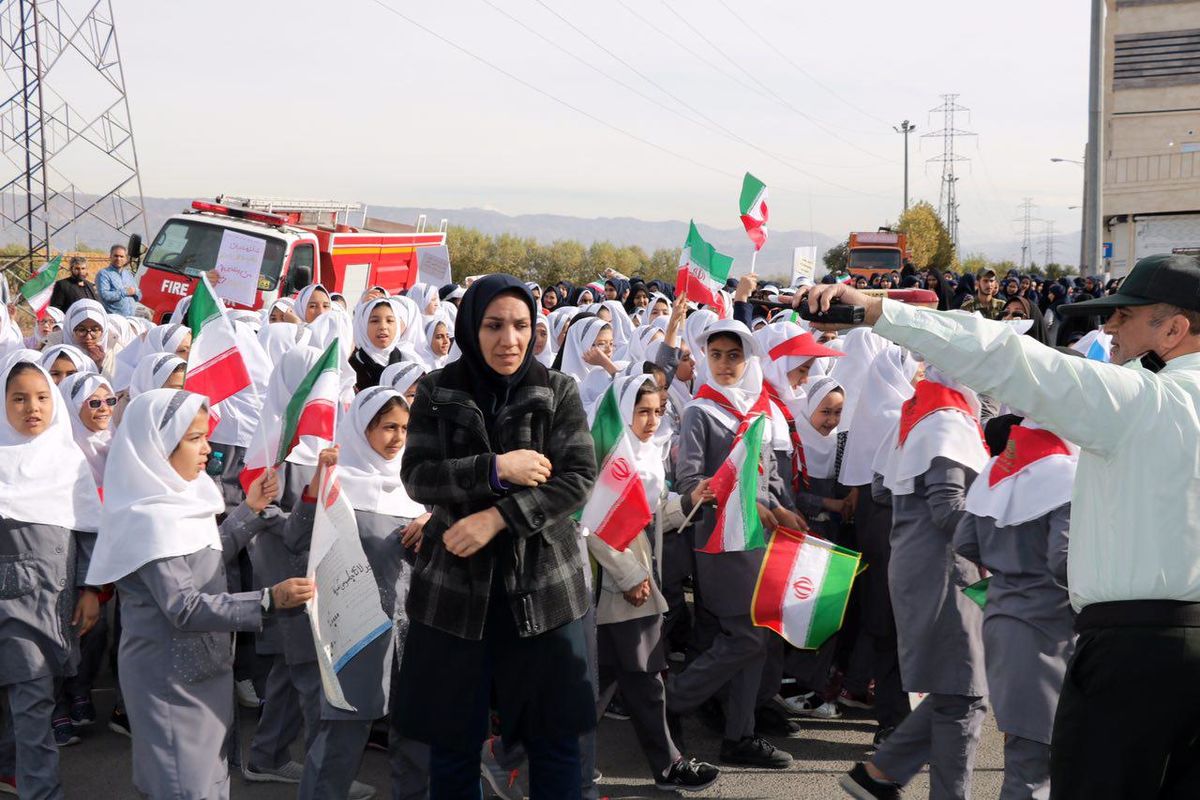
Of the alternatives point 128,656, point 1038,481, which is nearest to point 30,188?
point 128,656

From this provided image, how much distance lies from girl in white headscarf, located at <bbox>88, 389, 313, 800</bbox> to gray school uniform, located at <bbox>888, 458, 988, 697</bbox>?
2.34 m

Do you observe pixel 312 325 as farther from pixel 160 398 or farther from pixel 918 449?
pixel 918 449

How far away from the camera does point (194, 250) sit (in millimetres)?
13906

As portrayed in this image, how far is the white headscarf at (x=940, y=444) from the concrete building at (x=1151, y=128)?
187 ft

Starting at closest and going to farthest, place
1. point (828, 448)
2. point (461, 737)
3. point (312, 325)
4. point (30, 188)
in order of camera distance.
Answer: point (461, 737)
point (828, 448)
point (312, 325)
point (30, 188)

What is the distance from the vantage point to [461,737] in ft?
10.8

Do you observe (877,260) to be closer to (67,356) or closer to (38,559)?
(67,356)

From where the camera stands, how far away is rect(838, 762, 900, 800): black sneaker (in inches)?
180

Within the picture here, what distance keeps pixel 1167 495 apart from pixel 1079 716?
1.89 feet

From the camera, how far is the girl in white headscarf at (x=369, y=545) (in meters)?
4.11

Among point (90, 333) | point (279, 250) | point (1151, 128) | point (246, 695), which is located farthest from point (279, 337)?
point (1151, 128)

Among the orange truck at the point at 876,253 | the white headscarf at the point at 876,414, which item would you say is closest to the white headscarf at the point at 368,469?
the white headscarf at the point at 876,414

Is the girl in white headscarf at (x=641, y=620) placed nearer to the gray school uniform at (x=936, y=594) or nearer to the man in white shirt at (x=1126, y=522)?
the gray school uniform at (x=936, y=594)

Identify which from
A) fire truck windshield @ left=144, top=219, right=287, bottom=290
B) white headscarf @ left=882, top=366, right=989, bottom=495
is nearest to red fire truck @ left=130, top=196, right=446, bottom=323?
fire truck windshield @ left=144, top=219, right=287, bottom=290
